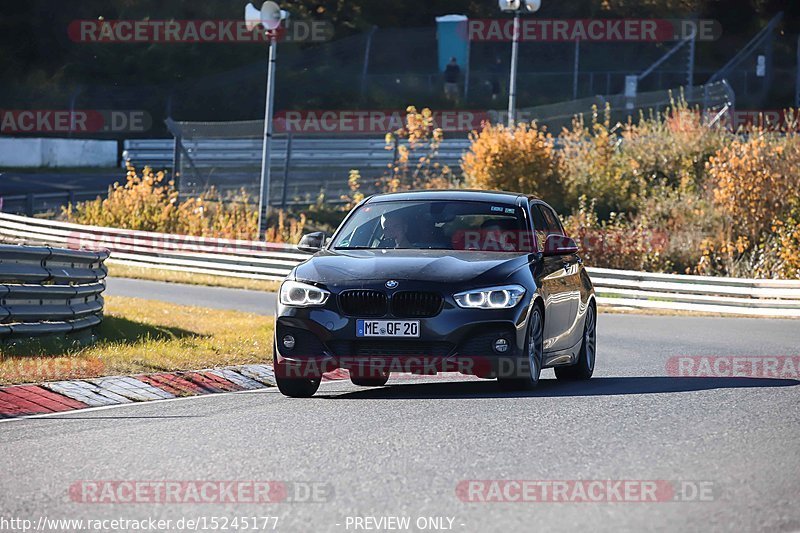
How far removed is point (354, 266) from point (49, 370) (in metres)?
2.69

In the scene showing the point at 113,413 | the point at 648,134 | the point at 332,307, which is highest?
the point at 648,134

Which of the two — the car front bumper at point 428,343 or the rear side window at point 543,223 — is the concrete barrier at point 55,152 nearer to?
the rear side window at point 543,223

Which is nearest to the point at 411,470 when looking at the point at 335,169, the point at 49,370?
the point at 49,370

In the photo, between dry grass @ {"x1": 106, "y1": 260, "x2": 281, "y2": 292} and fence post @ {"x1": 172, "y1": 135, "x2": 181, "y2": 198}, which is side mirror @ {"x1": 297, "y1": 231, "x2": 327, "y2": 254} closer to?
dry grass @ {"x1": 106, "y1": 260, "x2": 281, "y2": 292}

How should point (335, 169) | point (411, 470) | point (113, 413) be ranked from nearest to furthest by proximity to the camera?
point (411, 470) < point (113, 413) < point (335, 169)

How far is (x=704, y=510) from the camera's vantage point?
671 centimetres

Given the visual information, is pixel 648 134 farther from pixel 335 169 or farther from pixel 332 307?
pixel 332 307

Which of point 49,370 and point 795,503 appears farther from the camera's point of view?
point 49,370

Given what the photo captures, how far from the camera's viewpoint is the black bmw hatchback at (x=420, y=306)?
10.8 metres

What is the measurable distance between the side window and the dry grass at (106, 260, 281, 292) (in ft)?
53.6

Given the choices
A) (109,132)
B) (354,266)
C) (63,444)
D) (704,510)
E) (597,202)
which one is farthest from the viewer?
(109,132)

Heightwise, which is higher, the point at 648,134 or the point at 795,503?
the point at 648,134

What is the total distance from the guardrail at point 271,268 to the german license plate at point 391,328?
54.1 feet

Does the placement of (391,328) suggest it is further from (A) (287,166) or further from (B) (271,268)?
(A) (287,166)
